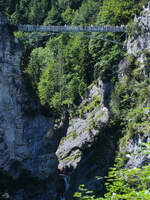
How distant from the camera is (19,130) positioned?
28438 mm

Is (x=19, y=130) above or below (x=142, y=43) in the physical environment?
below

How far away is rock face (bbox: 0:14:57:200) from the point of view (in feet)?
89.9

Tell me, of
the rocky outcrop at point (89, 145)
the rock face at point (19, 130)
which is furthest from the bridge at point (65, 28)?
the rocky outcrop at point (89, 145)

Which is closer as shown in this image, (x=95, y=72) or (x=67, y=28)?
(x=67, y=28)

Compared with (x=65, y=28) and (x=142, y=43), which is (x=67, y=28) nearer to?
(x=65, y=28)

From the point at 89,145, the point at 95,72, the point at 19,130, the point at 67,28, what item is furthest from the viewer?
the point at 95,72

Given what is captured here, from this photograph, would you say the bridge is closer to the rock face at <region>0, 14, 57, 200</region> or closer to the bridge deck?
the bridge deck

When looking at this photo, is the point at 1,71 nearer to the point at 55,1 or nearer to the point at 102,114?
the point at 102,114

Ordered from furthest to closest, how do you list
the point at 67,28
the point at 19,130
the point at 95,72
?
the point at 95,72 → the point at 67,28 → the point at 19,130

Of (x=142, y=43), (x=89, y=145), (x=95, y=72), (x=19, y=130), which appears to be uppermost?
(x=142, y=43)

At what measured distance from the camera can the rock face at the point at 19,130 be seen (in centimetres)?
2741

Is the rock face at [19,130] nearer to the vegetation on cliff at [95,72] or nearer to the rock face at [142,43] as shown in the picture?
the vegetation on cliff at [95,72]

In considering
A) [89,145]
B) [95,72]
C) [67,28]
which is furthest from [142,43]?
[89,145]

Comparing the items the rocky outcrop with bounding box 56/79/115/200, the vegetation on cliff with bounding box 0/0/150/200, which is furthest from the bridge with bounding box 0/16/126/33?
the rocky outcrop with bounding box 56/79/115/200
